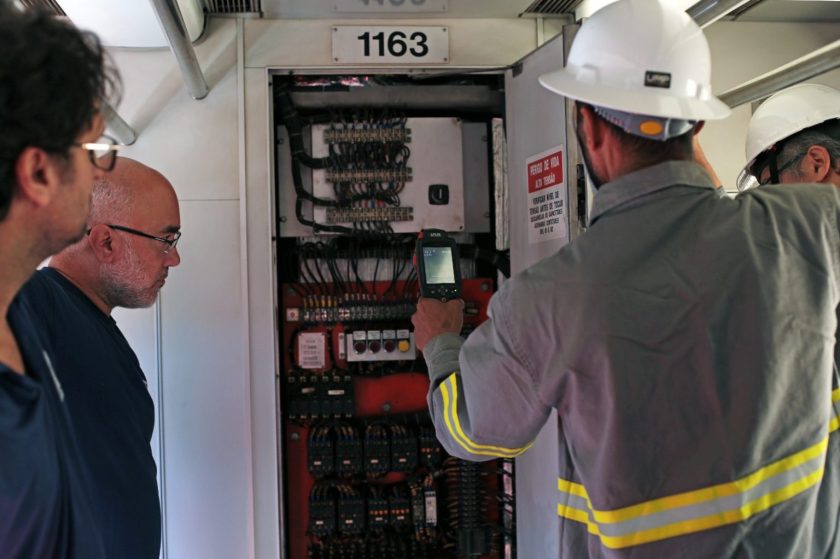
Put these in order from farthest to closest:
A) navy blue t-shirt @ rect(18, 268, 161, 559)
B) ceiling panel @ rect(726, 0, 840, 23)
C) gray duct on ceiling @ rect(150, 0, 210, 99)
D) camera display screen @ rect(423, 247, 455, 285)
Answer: ceiling panel @ rect(726, 0, 840, 23), camera display screen @ rect(423, 247, 455, 285), gray duct on ceiling @ rect(150, 0, 210, 99), navy blue t-shirt @ rect(18, 268, 161, 559)

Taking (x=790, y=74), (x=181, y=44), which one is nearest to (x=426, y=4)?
(x=181, y=44)

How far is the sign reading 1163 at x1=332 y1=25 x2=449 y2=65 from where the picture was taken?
237 centimetres

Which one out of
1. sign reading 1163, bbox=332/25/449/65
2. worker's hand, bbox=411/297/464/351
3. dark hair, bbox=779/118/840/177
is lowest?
worker's hand, bbox=411/297/464/351

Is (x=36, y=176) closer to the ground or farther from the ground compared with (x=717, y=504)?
farther from the ground

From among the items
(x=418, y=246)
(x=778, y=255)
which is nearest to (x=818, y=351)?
(x=778, y=255)

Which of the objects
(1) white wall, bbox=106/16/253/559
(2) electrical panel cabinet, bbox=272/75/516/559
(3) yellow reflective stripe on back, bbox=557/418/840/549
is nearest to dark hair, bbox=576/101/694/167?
(3) yellow reflective stripe on back, bbox=557/418/840/549

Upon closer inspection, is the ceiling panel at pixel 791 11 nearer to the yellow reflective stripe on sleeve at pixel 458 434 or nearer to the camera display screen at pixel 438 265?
the camera display screen at pixel 438 265

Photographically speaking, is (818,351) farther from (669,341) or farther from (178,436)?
(178,436)

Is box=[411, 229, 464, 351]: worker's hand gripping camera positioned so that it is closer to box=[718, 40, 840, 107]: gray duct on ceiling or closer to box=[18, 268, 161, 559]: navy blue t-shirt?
box=[18, 268, 161, 559]: navy blue t-shirt

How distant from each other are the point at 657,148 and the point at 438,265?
962 millimetres

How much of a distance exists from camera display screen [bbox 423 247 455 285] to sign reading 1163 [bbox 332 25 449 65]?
0.79 m

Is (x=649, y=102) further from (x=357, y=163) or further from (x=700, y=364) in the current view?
(x=357, y=163)

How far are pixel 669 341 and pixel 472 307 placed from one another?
1659mm

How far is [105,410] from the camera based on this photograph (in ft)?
5.04
